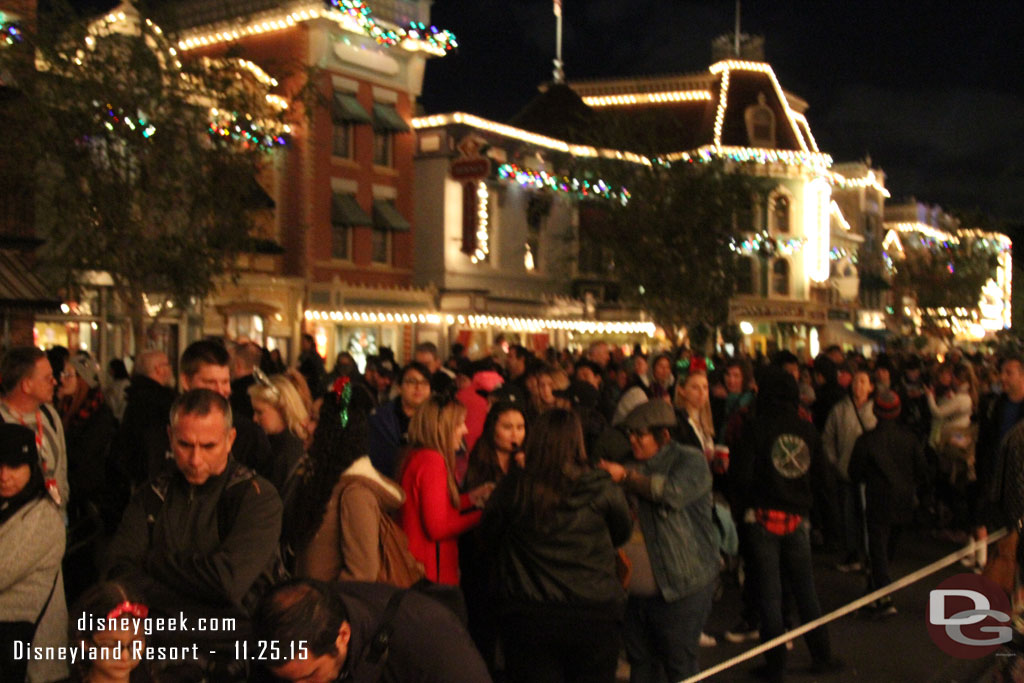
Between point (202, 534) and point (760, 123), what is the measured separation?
1564 inches

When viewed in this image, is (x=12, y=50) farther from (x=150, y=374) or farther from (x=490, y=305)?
(x=490, y=305)

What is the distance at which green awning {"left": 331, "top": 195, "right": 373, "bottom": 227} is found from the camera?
2666cm

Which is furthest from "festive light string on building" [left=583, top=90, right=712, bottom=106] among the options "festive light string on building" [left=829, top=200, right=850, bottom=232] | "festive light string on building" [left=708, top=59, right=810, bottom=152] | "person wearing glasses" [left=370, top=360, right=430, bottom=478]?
"person wearing glasses" [left=370, top=360, right=430, bottom=478]

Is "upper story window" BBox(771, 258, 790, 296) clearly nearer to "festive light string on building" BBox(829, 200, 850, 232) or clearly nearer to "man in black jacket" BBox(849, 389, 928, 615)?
"festive light string on building" BBox(829, 200, 850, 232)

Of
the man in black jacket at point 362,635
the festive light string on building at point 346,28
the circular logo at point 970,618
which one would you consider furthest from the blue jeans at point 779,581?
the festive light string on building at point 346,28

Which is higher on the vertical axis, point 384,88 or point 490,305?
point 384,88

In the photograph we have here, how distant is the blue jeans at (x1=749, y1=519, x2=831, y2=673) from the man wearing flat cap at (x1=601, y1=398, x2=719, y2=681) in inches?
48.5

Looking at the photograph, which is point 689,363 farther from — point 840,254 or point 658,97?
point 840,254

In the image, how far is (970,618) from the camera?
6895 millimetres

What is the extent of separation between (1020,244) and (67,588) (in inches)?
1463

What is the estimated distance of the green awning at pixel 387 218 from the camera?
2791cm

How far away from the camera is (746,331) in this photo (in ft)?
129

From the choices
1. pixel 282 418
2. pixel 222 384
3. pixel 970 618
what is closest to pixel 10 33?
pixel 282 418

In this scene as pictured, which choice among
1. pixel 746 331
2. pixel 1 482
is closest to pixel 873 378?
pixel 1 482
